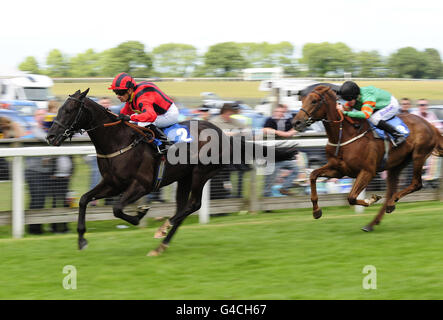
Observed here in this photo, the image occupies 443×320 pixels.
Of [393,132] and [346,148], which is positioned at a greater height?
[393,132]

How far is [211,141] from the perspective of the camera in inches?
243

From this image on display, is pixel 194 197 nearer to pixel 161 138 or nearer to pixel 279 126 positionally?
pixel 161 138

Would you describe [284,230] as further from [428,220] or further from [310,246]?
[428,220]

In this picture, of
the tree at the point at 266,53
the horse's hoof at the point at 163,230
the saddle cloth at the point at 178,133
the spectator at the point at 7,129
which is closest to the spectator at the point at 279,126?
the saddle cloth at the point at 178,133

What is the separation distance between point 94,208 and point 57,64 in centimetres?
4223

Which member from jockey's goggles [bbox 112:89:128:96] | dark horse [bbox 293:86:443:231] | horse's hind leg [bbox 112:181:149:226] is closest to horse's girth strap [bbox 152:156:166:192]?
horse's hind leg [bbox 112:181:149:226]

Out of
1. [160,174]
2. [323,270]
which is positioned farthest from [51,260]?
[323,270]

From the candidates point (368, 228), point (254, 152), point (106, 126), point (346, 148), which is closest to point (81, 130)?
point (106, 126)

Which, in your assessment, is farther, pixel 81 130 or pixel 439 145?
pixel 439 145

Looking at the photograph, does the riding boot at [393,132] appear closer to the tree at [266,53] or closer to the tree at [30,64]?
the tree at [30,64]

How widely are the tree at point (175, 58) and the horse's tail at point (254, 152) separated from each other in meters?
44.0

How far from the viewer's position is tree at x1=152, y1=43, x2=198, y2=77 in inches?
2057

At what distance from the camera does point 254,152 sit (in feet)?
21.4

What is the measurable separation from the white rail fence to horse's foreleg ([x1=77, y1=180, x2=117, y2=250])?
1135 mm
